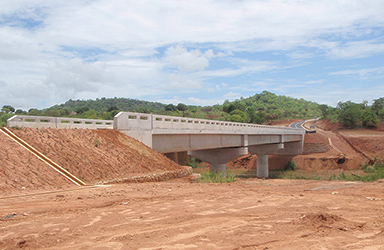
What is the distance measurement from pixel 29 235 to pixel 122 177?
25.1 ft

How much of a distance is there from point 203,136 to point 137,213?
58.6 feet

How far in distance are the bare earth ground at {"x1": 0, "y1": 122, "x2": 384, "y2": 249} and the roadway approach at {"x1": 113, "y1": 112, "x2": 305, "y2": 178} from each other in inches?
141

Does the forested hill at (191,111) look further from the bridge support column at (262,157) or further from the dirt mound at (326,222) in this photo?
the dirt mound at (326,222)

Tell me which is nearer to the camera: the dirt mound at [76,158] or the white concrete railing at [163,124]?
the dirt mound at [76,158]

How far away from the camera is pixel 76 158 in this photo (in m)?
13.3

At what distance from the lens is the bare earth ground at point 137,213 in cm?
554

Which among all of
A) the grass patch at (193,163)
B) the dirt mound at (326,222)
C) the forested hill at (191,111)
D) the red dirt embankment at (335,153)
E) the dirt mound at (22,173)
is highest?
the forested hill at (191,111)

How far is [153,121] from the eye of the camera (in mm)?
18844

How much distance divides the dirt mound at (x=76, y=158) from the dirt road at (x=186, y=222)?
178 cm

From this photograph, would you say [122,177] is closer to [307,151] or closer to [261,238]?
[261,238]

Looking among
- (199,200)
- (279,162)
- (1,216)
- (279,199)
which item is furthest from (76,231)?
(279,162)

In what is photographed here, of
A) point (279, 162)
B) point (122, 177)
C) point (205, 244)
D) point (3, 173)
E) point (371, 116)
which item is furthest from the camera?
point (371, 116)

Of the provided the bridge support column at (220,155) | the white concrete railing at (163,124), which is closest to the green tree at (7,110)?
the bridge support column at (220,155)

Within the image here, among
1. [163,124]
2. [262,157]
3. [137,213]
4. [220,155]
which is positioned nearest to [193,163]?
[262,157]
